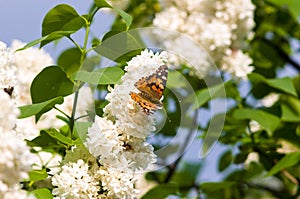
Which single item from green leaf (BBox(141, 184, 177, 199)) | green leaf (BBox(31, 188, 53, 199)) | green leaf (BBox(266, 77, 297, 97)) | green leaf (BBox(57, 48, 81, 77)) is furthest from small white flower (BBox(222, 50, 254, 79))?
green leaf (BBox(31, 188, 53, 199))

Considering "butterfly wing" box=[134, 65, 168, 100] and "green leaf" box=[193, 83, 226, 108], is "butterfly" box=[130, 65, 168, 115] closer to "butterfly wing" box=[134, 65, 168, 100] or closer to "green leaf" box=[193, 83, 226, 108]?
"butterfly wing" box=[134, 65, 168, 100]

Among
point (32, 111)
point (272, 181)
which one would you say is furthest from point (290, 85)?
point (272, 181)

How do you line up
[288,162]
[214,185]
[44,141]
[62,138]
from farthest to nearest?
[214,185] < [288,162] < [44,141] < [62,138]

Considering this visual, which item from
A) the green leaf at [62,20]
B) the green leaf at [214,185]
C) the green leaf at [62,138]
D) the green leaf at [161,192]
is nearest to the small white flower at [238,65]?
the green leaf at [214,185]

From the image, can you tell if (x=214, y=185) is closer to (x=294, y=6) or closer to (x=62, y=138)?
(x=294, y=6)

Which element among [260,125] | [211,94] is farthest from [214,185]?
[211,94]

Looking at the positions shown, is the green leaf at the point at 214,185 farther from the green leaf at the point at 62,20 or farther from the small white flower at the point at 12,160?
the small white flower at the point at 12,160

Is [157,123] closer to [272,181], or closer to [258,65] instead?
[258,65]
